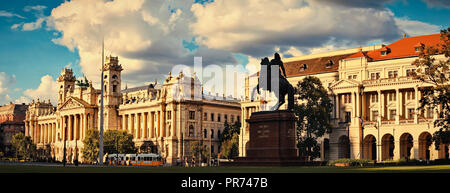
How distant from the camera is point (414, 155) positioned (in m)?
93.6

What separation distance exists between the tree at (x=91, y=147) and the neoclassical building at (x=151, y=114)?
384 inches

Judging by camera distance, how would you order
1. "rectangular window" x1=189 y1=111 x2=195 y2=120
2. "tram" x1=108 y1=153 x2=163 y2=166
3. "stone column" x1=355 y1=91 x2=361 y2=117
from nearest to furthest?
"stone column" x1=355 y1=91 x2=361 y2=117 → "tram" x1=108 y1=153 x2=163 y2=166 → "rectangular window" x1=189 y1=111 x2=195 y2=120

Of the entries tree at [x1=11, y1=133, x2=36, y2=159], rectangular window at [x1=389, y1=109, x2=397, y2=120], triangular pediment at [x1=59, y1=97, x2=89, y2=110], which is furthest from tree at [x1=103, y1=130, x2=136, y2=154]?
rectangular window at [x1=389, y1=109, x2=397, y2=120]

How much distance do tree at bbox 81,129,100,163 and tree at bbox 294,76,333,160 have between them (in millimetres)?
53572

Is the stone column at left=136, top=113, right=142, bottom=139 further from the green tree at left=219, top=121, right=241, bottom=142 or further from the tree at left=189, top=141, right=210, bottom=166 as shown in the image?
the tree at left=189, top=141, right=210, bottom=166

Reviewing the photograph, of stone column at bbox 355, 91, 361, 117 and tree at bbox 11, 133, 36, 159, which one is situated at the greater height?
stone column at bbox 355, 91, 361, 117

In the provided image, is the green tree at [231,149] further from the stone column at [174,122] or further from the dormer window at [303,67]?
the dormer window at [303,67]

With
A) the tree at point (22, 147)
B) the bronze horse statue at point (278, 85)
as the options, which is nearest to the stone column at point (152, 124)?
the tree at point (22, 147)

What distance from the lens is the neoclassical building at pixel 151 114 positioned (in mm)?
133250

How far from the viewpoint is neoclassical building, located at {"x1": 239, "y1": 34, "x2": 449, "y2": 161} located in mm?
95125
